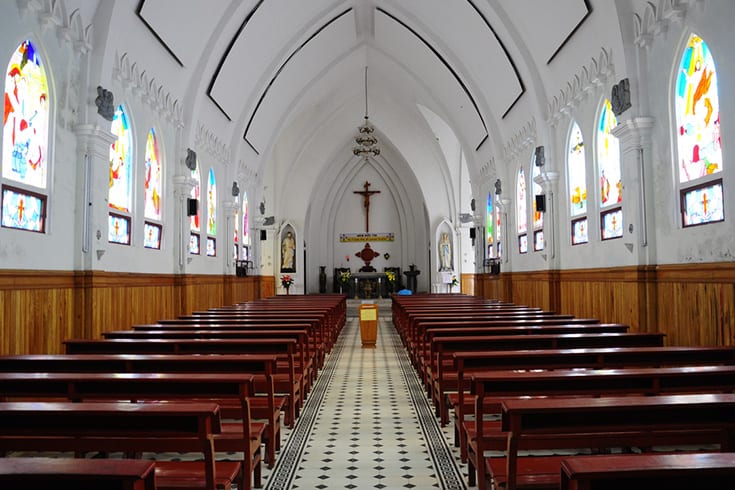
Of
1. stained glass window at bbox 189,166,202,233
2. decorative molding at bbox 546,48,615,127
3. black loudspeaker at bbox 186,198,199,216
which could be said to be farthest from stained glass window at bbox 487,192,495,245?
black loudspeaker at bbox 186,198,199,216

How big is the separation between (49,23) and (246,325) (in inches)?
181

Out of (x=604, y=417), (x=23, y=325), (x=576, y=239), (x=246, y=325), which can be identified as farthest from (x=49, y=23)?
(x=576, y=239)

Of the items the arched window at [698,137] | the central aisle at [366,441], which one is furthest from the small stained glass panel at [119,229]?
the arched window at [698,137]

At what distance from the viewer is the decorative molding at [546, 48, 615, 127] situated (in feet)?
30.4

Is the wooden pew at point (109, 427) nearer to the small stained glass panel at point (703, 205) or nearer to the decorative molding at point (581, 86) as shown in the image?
the small stained glass panel at point (703, 205)

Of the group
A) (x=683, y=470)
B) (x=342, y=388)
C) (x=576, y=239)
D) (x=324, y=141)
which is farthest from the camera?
(x=324, y=141)

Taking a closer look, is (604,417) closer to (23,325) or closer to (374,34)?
(23,325)

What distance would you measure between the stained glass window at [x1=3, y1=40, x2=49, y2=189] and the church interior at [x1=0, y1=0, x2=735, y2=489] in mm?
30

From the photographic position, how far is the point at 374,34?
1797cm

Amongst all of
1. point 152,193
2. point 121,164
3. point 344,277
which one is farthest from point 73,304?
point 344,277

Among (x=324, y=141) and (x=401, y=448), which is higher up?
(x=324, y=141)

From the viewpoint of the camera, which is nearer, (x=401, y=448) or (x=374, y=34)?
(x=401, y=448)

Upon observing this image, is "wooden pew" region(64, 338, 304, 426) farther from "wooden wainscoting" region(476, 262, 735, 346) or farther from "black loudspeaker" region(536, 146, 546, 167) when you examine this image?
"black loudspeaker" region(536, 146, 546, 167)

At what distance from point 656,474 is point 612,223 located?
8.78 meters
